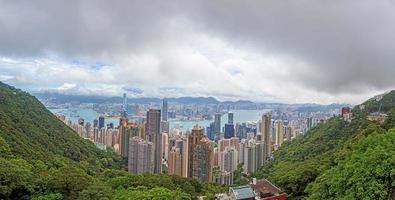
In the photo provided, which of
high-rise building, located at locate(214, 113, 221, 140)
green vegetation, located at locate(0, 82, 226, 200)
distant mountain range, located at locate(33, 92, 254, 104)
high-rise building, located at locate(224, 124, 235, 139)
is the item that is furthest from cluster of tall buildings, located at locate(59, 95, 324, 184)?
distant mountain range, located at locate(33, 92, 254, 104)

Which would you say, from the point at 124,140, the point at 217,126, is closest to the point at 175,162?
the point at 124,140

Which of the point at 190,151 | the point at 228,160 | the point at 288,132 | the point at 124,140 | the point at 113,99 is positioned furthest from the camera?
the point at 113,99

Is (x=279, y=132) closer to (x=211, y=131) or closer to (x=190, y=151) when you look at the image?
(x=211, y=131)

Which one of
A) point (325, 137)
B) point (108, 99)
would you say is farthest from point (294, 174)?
point (108, 99)

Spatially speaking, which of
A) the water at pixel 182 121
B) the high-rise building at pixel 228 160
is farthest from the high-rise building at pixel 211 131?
the high-rise building at pixel 228 160

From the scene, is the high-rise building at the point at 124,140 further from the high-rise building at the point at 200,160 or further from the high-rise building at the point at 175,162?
the high-rise building at the point at 200,160

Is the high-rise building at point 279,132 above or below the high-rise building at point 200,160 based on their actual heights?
above
